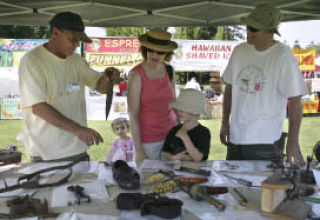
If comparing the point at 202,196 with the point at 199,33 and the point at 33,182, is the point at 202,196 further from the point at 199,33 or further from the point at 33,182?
the point at 199,33

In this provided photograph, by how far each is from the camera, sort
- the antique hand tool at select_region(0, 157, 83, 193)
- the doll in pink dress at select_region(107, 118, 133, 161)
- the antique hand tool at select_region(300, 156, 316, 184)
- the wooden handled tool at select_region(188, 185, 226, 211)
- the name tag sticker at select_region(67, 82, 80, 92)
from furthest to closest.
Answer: the doll in pink dress at select_region(107, 118, 133, 161)
the name tag sticker at select_region(67, 82, 80, 92)
the antique hand tool at select_region(300, 156, 316, 184)
the antique hand tool at select_region(0, 157, 83, 193)
the wooden handled tool at select_region(188, 185, 226, 211)

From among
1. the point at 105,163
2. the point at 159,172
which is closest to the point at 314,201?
the point at 159,172

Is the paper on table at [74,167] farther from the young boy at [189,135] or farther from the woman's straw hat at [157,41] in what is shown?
the woman's straw hat at [157,41]

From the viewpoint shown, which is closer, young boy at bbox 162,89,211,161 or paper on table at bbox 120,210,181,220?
paper on table at bbox 120,210,181,220

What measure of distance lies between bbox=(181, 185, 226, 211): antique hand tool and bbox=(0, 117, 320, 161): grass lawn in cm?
438

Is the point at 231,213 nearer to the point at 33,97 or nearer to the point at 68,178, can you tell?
the point at 68,178

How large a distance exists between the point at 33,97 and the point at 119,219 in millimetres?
1078

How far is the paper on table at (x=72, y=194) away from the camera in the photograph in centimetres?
150

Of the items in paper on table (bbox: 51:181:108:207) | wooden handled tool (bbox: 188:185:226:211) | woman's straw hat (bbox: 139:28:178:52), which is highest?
woman's straw hat (bbox: 139:28:178:52)

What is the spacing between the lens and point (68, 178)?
1.80m

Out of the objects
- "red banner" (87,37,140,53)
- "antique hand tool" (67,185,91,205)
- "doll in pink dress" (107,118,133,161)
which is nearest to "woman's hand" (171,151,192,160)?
"antique hand tool" (67,185,91,205)

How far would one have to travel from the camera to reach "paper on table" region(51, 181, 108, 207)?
1.50 meters

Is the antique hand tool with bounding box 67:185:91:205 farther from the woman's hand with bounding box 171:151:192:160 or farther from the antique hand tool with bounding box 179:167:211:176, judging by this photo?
the woman's hand with bounding box 171:151:192:160

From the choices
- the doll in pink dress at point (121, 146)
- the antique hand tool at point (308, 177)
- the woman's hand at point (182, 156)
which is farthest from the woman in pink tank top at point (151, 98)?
the doll in pink dress at point (121, 146)
